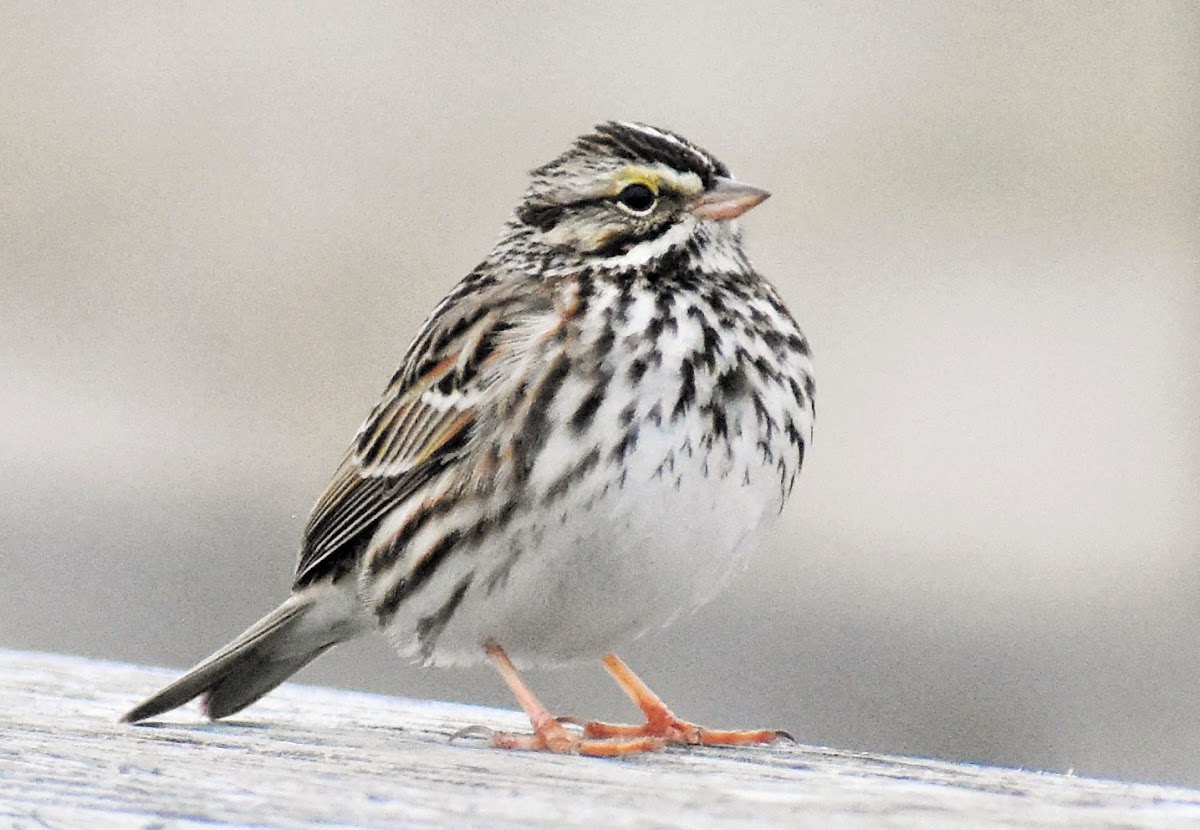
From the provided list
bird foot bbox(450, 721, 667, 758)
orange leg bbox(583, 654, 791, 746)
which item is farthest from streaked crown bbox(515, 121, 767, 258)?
bird foot bbox(450, 721, 667, 758)

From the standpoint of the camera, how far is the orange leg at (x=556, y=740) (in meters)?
4.72

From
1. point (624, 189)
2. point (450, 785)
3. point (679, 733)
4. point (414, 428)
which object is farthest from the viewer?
point (414, 428)

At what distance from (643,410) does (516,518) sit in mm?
342

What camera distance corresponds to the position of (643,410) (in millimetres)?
4953

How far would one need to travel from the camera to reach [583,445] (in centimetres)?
494

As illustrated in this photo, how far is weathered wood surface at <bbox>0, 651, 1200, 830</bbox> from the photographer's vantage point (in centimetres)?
370

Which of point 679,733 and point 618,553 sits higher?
point 618,553

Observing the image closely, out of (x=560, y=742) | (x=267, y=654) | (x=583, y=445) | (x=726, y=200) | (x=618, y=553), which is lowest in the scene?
(x=560, y=742)

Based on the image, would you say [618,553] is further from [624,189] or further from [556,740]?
[624,189]

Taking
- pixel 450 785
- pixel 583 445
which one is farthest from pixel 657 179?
pixel 450 785

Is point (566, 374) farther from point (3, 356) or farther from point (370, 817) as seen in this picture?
point (3, 356)

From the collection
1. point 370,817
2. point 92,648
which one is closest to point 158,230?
point 92,648

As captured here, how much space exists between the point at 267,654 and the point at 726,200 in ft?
4.64

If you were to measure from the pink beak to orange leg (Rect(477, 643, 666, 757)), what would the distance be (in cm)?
103
